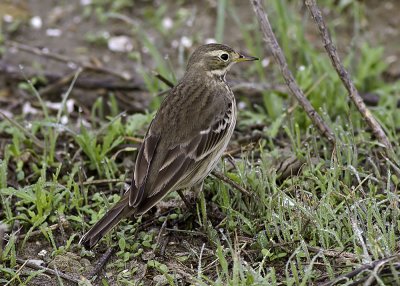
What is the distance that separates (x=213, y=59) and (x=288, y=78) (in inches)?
23.7

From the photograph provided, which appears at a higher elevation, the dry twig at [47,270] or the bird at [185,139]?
the bird at [185,139]

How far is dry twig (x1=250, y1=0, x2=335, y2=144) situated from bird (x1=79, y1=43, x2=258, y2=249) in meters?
0.28

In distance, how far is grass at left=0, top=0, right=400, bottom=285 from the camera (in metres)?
4.80

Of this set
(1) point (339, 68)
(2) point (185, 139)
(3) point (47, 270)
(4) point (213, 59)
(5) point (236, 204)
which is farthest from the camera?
(4) point (213, 59)

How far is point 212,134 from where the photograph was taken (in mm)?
5508

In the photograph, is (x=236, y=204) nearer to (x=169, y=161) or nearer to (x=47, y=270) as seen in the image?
(x=169, y=161)

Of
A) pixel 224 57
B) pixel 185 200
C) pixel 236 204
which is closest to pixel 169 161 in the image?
pixel 185 200

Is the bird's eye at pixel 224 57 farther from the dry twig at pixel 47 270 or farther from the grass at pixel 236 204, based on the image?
the dry twig at pixel 47 270

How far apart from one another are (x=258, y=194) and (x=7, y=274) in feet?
5.81

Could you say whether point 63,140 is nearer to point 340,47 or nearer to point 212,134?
point 212,134

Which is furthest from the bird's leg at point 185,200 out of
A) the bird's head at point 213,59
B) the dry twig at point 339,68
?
the dry twig at point 339,68

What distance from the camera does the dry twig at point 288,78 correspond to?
6.04 metres

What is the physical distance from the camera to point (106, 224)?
4922 mm

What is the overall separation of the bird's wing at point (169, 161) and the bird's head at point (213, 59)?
21.6 inches
